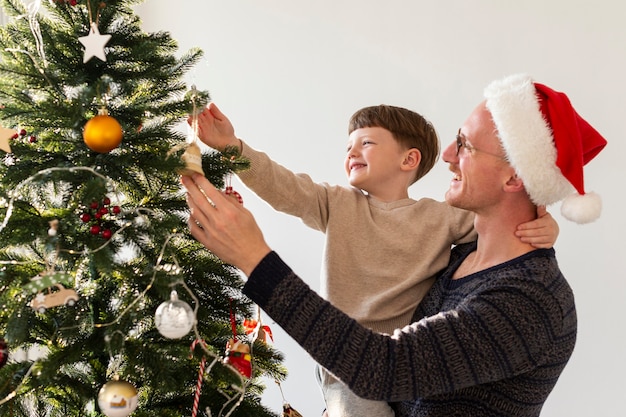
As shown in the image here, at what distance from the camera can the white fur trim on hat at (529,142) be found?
144 cm

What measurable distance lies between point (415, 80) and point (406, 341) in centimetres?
155

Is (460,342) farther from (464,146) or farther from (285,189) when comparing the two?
(285,189)

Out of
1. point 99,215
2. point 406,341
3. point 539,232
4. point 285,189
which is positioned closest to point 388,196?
point 285,189

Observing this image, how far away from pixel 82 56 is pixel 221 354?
64cm

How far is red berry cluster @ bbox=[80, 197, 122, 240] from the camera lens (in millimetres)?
1170

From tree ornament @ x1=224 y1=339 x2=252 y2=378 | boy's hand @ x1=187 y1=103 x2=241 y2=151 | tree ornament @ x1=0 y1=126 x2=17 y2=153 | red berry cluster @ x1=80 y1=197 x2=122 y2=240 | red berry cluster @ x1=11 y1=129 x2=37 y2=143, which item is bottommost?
tree ornament @ x1=224 y1=339 x2=252 y2=378

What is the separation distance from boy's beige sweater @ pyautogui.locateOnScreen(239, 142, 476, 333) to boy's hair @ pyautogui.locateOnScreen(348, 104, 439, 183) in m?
0.22

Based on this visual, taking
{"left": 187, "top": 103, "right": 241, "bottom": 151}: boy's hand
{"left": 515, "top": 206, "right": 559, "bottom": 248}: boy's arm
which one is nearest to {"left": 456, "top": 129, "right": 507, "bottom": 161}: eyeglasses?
{"left": 515, "top": 206, "right": 559, "bottom": 248}: boy's arm

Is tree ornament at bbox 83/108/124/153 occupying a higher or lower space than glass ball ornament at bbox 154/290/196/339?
higher

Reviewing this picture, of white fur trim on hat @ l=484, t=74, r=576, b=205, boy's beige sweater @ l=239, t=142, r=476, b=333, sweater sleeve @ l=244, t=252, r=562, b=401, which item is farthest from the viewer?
boy's beige sweater @ l=239, t=142, r=476, b=333

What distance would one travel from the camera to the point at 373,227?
173cm

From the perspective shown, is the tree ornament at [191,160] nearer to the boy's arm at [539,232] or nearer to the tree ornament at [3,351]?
the tree ornament at [3,351]

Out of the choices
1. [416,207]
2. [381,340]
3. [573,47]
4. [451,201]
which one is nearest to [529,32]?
[573,47]

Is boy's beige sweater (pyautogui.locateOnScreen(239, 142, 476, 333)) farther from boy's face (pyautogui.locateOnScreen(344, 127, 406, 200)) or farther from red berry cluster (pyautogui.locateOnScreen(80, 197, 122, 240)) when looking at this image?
red berry cluster (pyautogui.locateOnScreen(80, 197, 122, 240))
